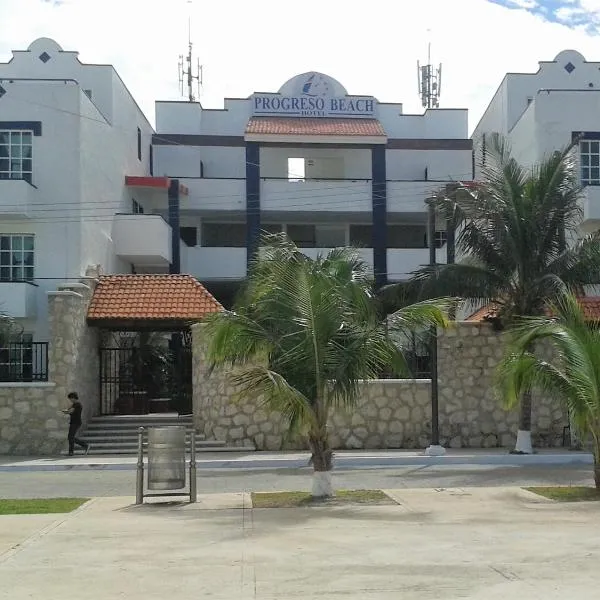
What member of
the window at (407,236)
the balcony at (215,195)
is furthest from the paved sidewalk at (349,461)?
the window at (407,236)

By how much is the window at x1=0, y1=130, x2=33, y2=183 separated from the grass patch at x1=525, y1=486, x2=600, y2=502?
762 inches

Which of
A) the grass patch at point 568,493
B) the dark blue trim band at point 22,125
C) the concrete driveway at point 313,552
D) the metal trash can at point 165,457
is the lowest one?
the grass patch at point 568,493

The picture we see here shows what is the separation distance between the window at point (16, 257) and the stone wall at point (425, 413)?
7979 millimetres

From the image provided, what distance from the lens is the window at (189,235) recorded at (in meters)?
36.7

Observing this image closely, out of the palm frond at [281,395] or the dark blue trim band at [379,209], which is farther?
the dark blue trim band at [379,209]

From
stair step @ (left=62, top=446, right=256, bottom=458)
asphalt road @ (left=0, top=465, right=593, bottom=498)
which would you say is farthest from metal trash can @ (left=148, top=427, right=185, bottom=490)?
stair step @ (left=62, top=446, right=256, bottom=458)

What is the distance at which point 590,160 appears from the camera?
31.1 m

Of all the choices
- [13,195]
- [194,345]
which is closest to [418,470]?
[194,345]

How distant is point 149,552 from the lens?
365 inches

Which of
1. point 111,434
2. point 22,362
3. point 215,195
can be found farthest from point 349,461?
point 215,195

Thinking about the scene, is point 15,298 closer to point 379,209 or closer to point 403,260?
point 379,209

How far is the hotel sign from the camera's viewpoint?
123 ft

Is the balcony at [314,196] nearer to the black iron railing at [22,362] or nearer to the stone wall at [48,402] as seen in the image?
the black iron railing at [22,362]

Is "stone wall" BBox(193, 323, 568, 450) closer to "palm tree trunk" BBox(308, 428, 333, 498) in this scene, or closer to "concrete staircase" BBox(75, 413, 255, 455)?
"concrete staircase" BBox(75, 413, 255, 455)
